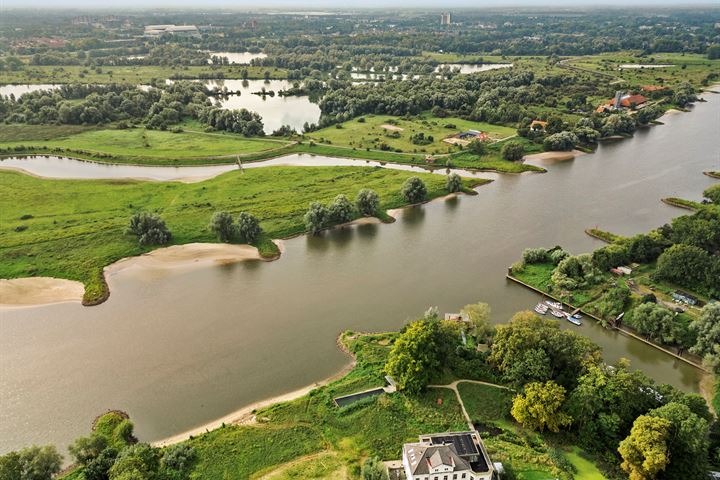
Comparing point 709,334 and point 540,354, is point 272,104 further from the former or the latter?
point 709,334

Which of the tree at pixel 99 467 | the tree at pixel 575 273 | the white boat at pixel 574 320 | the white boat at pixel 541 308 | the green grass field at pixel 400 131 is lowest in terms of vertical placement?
the white boat at pixel 574 320

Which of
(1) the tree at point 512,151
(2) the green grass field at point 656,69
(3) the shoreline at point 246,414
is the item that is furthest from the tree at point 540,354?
(2) the green grass field at point 656,69

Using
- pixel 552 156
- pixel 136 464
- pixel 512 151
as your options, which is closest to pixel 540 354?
pixel 136 464

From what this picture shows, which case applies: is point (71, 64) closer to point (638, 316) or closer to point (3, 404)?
point (3, 404)

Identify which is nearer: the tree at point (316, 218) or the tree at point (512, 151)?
the tree at point (316, 218)

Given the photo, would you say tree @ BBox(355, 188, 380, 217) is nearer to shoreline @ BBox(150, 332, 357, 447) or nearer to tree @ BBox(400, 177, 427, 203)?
tree @ BBox(400, 177, 427, 203)

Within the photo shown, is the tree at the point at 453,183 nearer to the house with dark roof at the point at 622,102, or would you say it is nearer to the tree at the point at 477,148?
the tree at the point at 477,148

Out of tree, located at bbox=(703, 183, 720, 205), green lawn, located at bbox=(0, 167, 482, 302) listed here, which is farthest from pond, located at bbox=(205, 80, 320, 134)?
tree, located at bbox=(703, 183, 720, 205)
